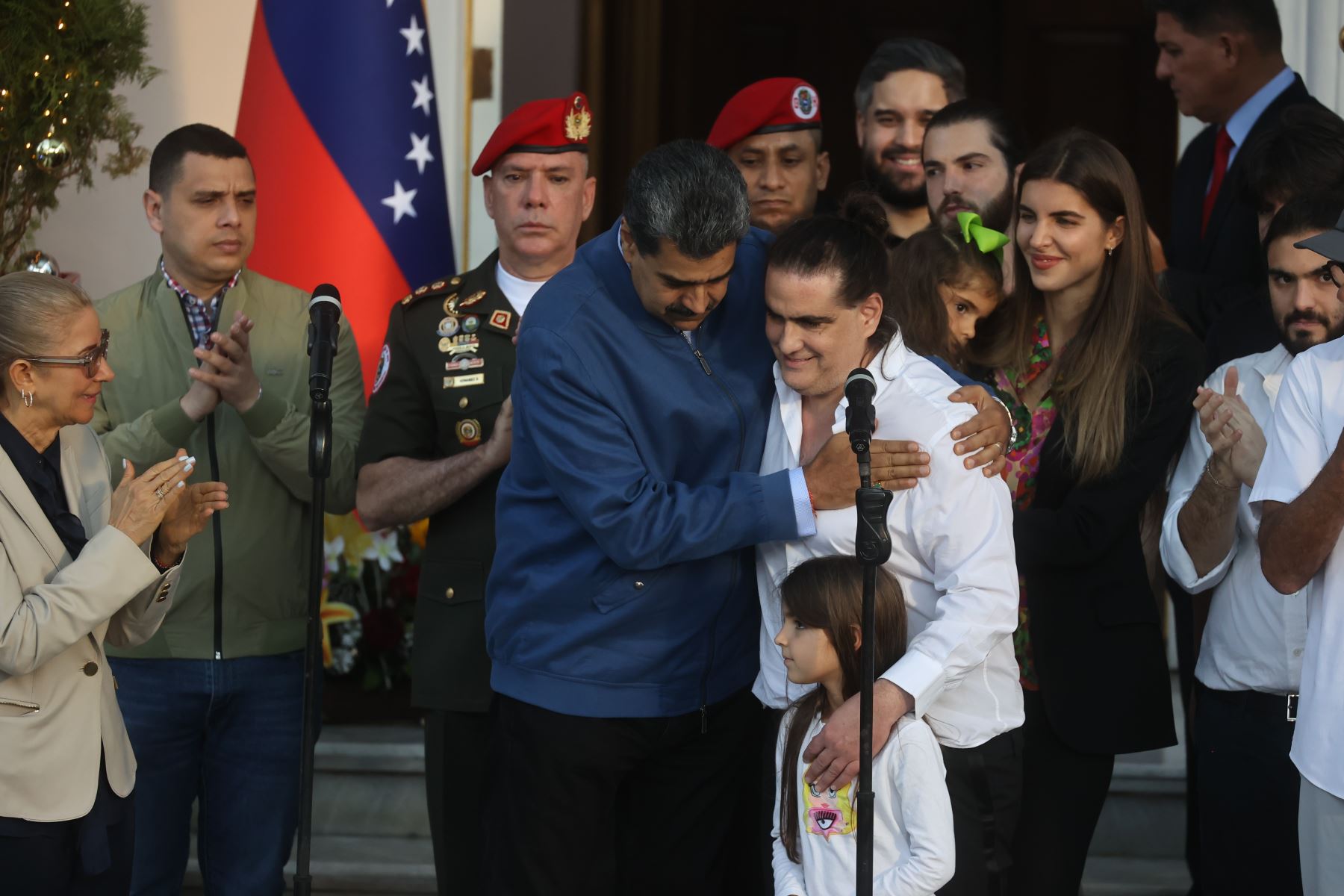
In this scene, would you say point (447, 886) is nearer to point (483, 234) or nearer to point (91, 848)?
point (91, 848)

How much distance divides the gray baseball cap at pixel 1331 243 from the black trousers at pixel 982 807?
1078 mm

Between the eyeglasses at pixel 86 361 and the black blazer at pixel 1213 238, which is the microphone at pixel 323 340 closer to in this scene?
the eyeglasses at pixel 86 361

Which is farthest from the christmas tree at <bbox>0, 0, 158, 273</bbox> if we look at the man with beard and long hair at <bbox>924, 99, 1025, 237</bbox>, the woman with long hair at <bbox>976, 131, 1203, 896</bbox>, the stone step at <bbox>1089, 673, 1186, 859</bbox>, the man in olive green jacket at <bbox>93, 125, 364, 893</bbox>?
the stone step at <bbox>1089, 673, 1186, 859</bbox>

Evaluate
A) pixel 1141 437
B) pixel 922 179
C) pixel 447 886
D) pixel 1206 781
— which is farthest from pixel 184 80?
pixel 1206 781

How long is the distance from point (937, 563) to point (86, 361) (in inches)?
67.8

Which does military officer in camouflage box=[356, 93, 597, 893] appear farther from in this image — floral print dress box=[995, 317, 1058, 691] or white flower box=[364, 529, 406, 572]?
white flower box=[364, 529, 406, 572]

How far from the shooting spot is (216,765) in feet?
12.8

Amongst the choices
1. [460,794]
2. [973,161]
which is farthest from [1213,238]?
[460,794]

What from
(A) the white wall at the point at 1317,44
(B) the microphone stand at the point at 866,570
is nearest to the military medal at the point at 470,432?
(B) the microphone stand at the point at 866,570

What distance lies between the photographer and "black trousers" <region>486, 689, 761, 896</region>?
324 cm

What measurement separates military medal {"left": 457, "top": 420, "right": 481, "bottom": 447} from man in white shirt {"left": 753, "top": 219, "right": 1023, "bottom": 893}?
36.5 inches

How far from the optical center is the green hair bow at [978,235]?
11.6ft

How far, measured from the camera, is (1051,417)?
3.59 m

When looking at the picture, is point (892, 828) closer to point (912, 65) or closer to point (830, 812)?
point (830, 812)
